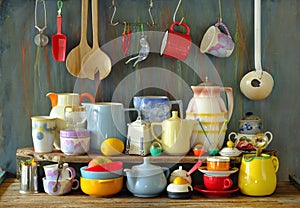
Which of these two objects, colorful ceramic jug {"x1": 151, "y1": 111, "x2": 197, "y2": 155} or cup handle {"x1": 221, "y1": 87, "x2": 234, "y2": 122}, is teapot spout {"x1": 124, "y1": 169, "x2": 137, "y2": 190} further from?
cup handle {"x1": 221, "y1": 87, "x2": 234, "y2": 122}

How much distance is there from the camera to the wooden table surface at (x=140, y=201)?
173cm

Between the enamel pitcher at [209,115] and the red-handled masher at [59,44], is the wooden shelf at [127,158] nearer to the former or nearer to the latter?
the enamel pitcher at [209,115]

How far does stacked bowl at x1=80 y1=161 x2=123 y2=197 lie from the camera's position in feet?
5.89

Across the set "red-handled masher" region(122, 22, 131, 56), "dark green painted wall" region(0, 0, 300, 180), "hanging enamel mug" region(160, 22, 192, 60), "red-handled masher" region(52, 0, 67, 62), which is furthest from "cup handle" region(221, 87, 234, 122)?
"red-handled masher" region(52, 0, 67, 62)

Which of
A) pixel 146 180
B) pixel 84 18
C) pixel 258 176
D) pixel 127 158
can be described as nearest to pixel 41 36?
pixel 84 18

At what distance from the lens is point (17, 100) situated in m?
2.13

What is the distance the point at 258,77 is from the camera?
202 centimetres

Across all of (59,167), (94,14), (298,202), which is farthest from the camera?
(94,14)

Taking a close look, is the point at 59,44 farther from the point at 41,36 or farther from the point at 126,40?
the point at 126,40

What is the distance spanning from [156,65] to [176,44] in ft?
0.44

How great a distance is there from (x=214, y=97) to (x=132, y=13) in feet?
1.64

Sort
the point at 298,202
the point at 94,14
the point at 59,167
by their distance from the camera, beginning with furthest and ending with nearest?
the point at 94,14 < the point at 59,167 < the point at 298,202

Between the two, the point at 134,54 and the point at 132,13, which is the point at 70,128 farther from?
the point at 132,13

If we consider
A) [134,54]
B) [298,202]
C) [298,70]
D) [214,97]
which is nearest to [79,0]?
[134,54]
